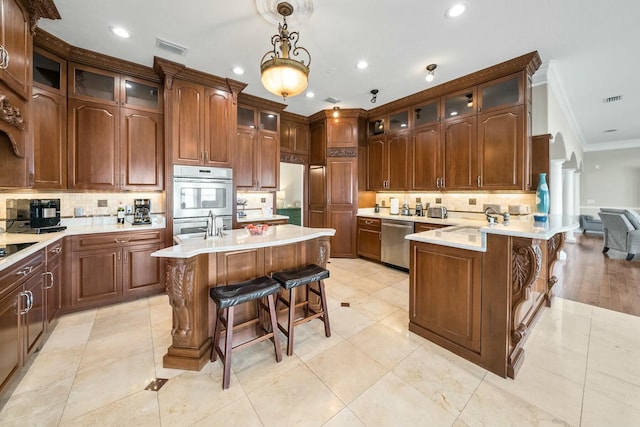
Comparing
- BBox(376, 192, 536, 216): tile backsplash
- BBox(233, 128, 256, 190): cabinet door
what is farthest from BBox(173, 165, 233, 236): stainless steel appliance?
BBox(376, 192, 536, 216): tile backsplash

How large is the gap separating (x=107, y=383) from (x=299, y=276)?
5.06 feet

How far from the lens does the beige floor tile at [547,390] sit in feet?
5.09

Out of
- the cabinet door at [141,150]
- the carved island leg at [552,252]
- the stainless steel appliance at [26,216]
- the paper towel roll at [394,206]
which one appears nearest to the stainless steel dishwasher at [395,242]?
the paper towel roll at [394,206]

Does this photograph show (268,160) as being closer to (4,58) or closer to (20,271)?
(4,58)

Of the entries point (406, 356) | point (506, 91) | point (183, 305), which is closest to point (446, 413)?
point (406, 356)

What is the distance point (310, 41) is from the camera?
2.79 meters

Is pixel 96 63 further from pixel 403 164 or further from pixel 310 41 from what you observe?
pixel 403 164

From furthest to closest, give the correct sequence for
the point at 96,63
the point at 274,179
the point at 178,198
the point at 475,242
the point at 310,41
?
the point at 274,179 < the point at 178,198 < the point at 96,63 < the point at 310,41 < the point at 475,242

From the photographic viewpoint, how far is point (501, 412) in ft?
5.05

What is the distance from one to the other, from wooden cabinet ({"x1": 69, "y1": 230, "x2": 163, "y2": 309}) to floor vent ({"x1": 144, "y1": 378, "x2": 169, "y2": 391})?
1730 millimetres

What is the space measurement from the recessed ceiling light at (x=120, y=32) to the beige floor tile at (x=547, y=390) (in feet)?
15.1

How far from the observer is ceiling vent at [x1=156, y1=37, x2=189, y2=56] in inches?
110

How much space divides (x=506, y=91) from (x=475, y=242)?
266 centimetres

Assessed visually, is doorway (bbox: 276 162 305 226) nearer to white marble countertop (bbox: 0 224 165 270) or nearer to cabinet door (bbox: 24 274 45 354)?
white marble countertop (bbox: 0 224 165 270)
